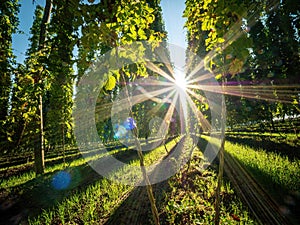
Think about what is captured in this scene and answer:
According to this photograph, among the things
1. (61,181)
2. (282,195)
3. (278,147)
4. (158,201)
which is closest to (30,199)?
(61,181)

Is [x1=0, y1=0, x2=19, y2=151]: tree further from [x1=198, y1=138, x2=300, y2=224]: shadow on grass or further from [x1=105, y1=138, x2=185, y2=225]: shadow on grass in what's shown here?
[x1=198, y1=138, x2=300, y2=224]: shadow on grass

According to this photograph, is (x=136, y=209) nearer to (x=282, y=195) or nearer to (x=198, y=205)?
(x=198, y=205)

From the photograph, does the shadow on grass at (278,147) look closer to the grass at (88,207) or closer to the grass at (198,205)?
the grass at (198,205)

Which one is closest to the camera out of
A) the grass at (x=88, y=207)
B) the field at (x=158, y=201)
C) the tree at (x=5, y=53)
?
the field at (x=158, y=201)

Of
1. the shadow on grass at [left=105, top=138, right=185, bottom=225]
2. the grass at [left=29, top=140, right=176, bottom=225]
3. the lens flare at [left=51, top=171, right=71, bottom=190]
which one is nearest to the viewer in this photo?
the shadow on grass at [left=105, top=138, right=185, bottom=225]

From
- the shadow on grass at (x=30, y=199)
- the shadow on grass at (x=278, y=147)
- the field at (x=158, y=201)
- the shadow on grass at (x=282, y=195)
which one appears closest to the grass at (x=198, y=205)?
the field at (x=158, y=201)

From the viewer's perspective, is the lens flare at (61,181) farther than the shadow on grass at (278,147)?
No

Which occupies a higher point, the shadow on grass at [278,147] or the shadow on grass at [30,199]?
the shadow on grass at [278,147]

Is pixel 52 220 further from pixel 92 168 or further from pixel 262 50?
pixel 262 50

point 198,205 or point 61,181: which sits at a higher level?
point 198,205

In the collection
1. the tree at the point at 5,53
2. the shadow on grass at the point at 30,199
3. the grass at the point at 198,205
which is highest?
the tree at the point at 5,53

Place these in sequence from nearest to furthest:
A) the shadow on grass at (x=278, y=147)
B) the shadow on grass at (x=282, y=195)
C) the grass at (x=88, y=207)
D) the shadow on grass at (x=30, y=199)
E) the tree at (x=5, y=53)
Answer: the shadow on grass at (x=282, y=195)
the grass at (x=88, y=207)
the shadow on grass at (x=30, y=199)
the tree at (x=5, y=53)
the shadow on grass at (x=278, y=147)

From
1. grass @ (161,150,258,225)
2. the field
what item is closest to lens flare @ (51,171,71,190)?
the field

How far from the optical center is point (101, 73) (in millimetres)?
1803
